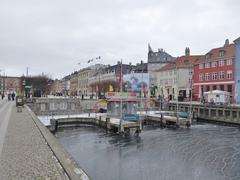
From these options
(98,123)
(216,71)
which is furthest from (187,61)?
(98,123)

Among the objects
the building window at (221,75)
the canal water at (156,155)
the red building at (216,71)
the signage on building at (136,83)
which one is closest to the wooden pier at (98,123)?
the canal water at (156,155)

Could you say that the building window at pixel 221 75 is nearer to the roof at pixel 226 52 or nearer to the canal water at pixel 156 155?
the roof at pixel 226 52

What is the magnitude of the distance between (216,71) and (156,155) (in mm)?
39373

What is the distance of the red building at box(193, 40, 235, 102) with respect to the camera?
4956 cm

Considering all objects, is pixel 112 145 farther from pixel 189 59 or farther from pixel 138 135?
pixel 189 59

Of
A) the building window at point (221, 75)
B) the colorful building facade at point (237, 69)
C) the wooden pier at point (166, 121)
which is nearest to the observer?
the wooden pier at point (166, 121)


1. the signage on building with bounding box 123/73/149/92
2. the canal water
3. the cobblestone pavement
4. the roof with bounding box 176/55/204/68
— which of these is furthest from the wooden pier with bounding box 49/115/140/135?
the roof with bounding box 176/55/204/68

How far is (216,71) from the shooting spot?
52.8 metres

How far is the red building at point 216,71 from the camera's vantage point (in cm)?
4956

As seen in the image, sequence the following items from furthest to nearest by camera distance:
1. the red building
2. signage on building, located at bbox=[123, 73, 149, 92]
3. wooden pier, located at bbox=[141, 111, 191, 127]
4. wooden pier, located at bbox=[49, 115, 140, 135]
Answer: the red building → signage on building, located at bbox=[123, 73, 149, 92] → wooden pier, located at bbox=[141, 111, 191, 127] → wooden pier, located at bbox=[49, 115, 140, 135]

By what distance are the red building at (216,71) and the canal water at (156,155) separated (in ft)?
83.7

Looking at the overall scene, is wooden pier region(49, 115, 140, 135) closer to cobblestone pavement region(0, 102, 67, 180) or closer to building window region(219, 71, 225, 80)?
cobblestone pavement region(0, 102, 67, 180)

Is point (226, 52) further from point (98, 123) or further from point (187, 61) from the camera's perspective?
point (98, 123)

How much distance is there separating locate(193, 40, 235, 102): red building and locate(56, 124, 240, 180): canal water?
83.7ft
